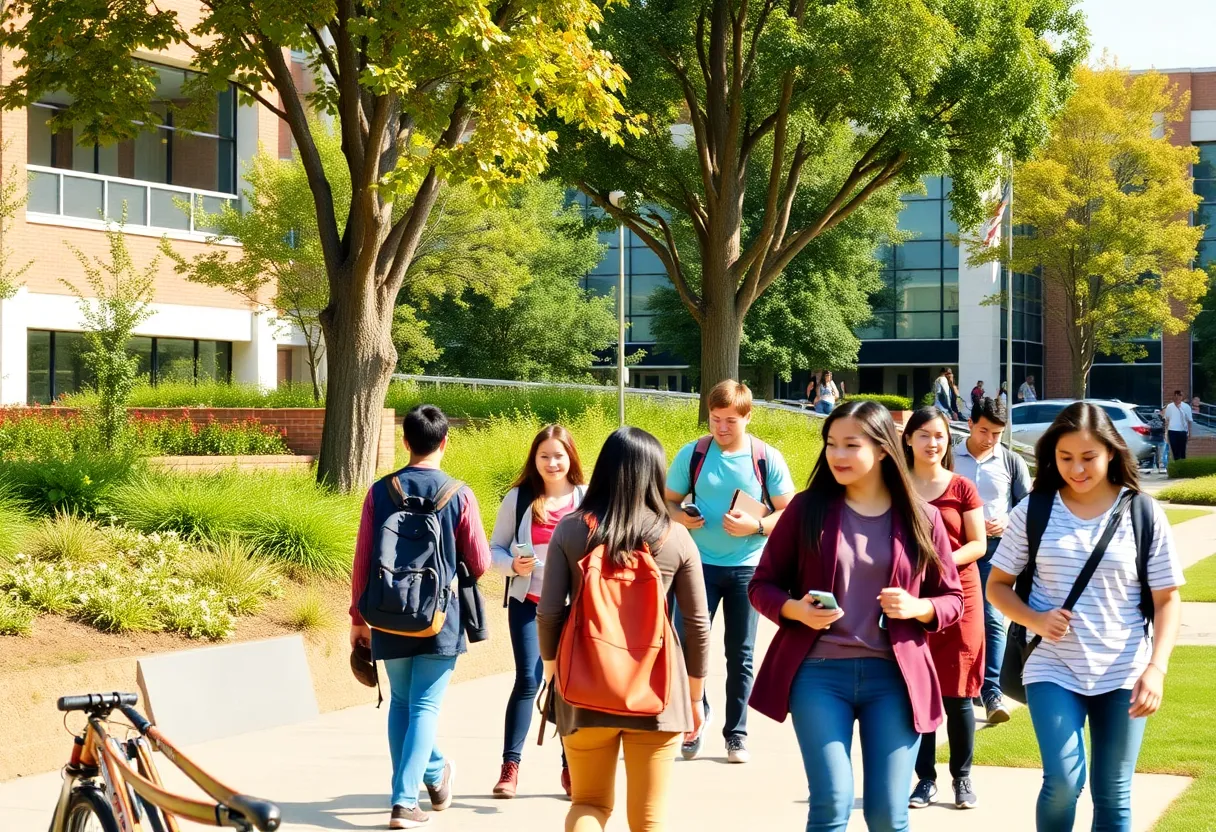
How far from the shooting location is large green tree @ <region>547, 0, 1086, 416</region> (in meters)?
19.2

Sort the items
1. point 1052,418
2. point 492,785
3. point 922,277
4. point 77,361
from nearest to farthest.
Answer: point 492,785, point 77,361, point 1052,418, point 922,277

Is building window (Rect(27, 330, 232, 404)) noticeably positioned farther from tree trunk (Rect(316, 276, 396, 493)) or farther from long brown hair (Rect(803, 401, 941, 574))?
long brown hair (Rect(803, 401, 941, 574))

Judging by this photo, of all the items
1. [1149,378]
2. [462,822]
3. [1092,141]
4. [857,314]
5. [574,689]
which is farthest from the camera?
[1149,378]

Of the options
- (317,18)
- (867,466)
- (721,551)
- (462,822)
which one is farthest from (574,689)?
(317,18)

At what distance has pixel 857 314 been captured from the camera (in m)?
45.1

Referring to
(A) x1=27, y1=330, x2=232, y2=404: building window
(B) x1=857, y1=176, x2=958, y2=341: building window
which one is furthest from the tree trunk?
(B) x1=857, y1=176, x2=958, y2=341: building window

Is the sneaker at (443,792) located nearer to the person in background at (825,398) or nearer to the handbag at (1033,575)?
the handbag at (1033,575)

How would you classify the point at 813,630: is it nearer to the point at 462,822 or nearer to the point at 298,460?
the point at 462,822

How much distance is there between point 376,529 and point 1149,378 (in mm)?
54351

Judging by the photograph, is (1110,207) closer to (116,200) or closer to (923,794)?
(116,200)

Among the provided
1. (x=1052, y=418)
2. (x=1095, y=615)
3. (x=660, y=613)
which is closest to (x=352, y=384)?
(x=660, y=613)

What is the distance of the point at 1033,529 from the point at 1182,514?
21798 mm

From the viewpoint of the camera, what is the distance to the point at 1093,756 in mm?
4656

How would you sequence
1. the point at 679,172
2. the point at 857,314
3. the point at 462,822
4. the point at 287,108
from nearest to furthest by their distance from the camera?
the point at 462,822 < the point at 287,108 < the point at 679,172 < the point at 857,314
